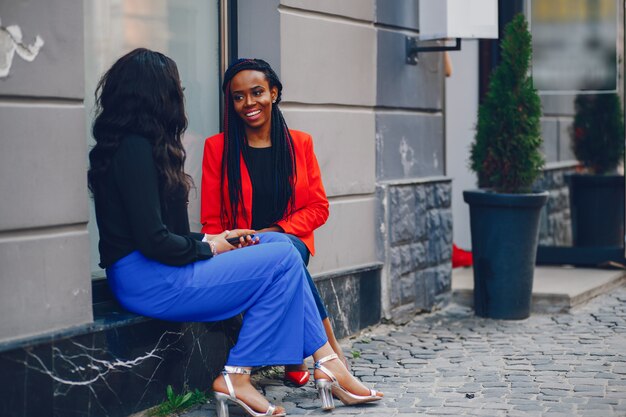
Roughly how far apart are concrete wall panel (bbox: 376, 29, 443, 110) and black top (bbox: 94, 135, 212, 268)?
8.95ft

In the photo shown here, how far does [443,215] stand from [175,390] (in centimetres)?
337

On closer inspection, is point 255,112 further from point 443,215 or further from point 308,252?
point 443,215

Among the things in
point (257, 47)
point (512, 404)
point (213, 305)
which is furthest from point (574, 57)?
point (213, 305)

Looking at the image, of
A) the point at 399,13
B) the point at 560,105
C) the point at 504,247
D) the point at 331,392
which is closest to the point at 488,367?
the point at 331,392

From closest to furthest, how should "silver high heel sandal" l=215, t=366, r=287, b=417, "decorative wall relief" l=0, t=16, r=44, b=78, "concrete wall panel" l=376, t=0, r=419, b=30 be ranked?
"decorative wall relief" l=0, t=16, r=44, b=78, "silver high heel sandal" l=215, t=366, r=287, b=417, "concrete wall panel" l=376, t=0, r=419, b=30

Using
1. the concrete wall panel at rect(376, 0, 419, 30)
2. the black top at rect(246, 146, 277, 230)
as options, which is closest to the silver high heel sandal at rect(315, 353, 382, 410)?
the black top at rect(246, 146, 277, 230)

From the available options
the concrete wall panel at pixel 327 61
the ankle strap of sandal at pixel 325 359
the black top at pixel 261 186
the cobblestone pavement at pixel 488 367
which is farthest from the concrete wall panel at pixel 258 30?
the ankle strap of sandal at pixel 325 359

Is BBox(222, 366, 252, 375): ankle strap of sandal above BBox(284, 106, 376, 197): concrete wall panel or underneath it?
underneath

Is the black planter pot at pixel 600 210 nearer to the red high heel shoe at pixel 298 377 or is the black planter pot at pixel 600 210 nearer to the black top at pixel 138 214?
the red high heel shoe at pixel 298 377

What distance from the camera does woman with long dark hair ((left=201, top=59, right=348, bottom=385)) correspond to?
214 inches

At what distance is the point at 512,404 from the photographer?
4977 mm

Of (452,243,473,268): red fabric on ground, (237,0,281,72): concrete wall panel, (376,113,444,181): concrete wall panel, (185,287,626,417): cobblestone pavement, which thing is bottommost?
(185,287,626,417): cobblestone pavement

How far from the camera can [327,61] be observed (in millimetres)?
6590

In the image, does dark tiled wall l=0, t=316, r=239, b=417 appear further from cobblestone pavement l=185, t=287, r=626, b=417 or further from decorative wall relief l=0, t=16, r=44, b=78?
decorative wall relief l=0, t=16, r=44, b=78
